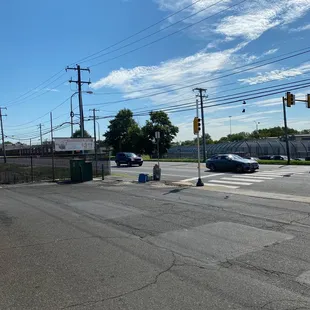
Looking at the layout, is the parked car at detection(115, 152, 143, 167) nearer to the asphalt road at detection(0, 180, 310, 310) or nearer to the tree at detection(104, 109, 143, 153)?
the asphalt road at detection(0, 180, 310, 310)

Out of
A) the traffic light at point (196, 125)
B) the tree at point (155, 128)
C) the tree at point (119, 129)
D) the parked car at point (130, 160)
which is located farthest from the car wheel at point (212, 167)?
the tree at point (119, 129)

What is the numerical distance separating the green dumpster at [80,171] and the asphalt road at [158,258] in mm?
12421

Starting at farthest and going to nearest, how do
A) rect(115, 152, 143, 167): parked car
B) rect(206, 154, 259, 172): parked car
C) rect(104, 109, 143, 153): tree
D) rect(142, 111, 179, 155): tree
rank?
rect(104, 109, 143, 153): tree, rect(142, 111, 179, 155): tree, rect(115, 152, 143, 167): parked car, rect(206, 154, 259, 172): parked car

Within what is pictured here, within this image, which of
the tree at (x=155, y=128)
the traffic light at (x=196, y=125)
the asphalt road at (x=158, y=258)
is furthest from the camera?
the tree at (x=155, y=128)

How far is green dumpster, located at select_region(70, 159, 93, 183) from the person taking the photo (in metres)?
23.5

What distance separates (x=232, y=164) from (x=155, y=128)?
165 feet

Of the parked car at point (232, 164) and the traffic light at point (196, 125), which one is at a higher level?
the traffic light at point (196, 125)

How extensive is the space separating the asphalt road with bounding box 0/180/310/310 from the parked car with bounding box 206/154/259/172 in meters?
14.4

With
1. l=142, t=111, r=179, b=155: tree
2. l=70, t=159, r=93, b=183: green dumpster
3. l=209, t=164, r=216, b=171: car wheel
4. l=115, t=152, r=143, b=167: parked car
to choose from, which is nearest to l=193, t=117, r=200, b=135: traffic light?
l=70, t=159, r=93, b=183: green dumpster

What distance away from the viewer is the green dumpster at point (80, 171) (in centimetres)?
2348

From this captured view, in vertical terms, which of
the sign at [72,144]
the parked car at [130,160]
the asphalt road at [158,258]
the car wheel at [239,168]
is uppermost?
the sign at [72,144]

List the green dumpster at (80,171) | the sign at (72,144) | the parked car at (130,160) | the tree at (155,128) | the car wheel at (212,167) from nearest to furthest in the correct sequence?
1. the green dumpster at (80,171)
2. the car wheel at (212,167)
3. the sign at (72,144)
4. the parked car at (130,160)
5. the tree at (155,128)

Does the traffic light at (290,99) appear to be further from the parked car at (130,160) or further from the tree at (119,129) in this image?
the tree at (119,129)

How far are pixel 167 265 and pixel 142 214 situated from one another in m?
4.63
